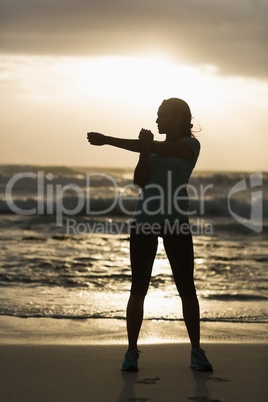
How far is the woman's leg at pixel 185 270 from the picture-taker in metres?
3.97

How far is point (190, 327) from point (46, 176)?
36841mm

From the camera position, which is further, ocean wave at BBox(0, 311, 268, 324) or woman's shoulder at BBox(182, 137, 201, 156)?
ocean wave at BBox(0, 311, 268, 324)

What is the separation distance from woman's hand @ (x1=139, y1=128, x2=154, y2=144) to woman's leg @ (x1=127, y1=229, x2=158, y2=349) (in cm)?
55

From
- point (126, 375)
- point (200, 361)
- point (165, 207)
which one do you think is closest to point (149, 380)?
point (126, 375)

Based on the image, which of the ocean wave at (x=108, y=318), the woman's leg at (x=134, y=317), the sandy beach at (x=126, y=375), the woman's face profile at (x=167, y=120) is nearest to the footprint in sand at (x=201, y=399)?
the sandy beach at (x=126, y=375)

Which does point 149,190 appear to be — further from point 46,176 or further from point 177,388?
point 46,176

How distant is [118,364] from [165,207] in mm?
1100

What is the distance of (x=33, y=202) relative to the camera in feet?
84.6

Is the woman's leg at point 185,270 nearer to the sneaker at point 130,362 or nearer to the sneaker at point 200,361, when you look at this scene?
the sneaker at point 200,361

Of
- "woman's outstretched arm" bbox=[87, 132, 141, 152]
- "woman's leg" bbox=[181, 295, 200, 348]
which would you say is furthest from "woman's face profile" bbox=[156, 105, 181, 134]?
"woman's leg" bbox=[181, 295, 200, 348]

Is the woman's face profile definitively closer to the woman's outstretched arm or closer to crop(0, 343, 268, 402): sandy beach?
the woman's outstretched arm

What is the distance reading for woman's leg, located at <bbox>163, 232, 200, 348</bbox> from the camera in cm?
397

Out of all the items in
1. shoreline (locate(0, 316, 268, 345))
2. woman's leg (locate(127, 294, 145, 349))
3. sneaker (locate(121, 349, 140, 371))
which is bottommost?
shoreline (locate(0, 316, 268, 345))

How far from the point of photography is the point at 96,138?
12.6ft
